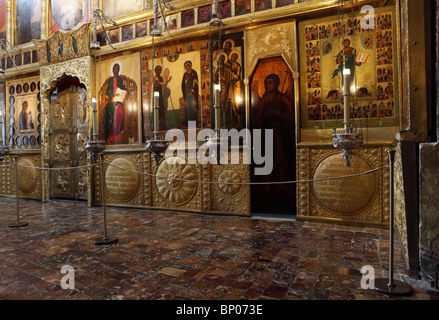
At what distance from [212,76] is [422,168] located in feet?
14.7

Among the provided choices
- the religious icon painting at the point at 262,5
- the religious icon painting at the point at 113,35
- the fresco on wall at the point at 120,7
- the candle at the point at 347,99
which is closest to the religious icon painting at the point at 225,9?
the religious icon painting at the point at 262,5

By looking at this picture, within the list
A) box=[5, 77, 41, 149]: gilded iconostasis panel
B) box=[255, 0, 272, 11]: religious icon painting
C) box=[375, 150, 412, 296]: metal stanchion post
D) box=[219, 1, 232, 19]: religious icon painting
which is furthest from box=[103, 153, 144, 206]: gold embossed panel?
box=[375, 150, 412, 296]: metal stanchion post

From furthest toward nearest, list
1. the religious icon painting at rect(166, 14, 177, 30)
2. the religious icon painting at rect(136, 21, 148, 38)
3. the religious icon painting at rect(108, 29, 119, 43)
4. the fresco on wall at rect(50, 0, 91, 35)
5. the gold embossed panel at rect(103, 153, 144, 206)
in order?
the fresco on wall at rect(50, 0, 91, 35)
the religious icon painting at rect(108, 29, 119, 43)
the gold embossed panel at rect(103, 153, 144, 206)
the religious icon painting at rect(136, 21, 148, 38)
the religious icon painting at rect(166, 14, 177, 30)

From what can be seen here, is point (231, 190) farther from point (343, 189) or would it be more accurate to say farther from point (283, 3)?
point (283, 3)

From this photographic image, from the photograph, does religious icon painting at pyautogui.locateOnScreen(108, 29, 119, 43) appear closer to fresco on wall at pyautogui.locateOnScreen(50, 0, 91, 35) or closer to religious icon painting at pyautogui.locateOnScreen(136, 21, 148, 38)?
religious icon painting at pyautogui.locateOnScreen(136, 21, 148, 38)

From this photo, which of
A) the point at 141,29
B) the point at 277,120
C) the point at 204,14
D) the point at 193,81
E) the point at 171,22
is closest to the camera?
the point at 277,120

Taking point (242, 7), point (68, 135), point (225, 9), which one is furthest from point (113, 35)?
point (242, 7)

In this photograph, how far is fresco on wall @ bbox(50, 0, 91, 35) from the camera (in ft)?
25.5

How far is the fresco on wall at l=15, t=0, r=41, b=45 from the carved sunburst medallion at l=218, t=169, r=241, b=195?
7.73m

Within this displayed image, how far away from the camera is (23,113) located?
918 centimetres

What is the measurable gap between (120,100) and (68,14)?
3.37m

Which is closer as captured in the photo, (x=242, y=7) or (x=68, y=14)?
(x=242, y=7)

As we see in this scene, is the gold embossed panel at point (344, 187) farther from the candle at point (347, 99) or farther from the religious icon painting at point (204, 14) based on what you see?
the religious icon painting at point (204, 14)
